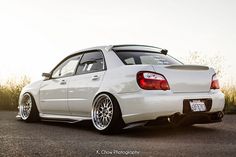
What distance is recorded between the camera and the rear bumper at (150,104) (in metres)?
6.32

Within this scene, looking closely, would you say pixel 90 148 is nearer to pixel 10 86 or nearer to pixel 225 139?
pixel 225 139

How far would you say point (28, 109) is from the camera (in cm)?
941

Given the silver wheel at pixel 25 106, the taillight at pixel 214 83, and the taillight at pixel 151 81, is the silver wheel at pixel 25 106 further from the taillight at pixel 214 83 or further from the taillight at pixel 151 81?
the taillight at pixel 214 83

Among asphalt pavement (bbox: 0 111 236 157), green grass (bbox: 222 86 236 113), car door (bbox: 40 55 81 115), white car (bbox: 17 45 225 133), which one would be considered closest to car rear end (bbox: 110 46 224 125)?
white car (bbox: 17 45 225 133)

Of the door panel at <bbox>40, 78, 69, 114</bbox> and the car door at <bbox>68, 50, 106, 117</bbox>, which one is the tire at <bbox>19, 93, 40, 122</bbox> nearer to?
the door panel at <bbox>40, 78, 69, 114</bbox>

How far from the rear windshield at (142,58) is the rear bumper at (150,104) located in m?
0.75

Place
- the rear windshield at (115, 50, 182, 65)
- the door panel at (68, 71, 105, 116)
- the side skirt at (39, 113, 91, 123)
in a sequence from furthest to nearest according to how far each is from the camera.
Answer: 1. the side skirt at (39, 113, 91, 123)
2. the door panel at (68, 71, 105, 116)
3. the rear windshield at (115, 50, 182, 65)

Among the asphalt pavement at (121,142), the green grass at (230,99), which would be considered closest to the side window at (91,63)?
the asphalt pavement at (121,142)

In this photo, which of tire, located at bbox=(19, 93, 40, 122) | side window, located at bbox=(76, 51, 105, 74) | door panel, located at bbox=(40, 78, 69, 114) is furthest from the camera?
tire, located at bbox=(19, 93, 40, 122)

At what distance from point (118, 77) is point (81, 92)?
3.45 ft

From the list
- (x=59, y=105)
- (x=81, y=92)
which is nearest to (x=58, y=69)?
(x=59, y=105)

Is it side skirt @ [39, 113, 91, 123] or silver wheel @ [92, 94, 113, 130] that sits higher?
Result: silver wheel @ [92, 94, 113, 130]

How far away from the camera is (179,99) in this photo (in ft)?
21.1

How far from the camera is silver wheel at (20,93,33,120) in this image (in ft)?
30.7
